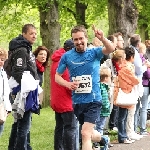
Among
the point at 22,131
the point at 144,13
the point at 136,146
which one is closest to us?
the point at 22,131

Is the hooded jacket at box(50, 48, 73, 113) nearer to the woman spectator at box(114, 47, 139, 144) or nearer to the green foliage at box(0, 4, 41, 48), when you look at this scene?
the woman spectator at box(114, 47, 139, 144)

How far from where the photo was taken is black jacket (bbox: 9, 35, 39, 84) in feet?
27.1

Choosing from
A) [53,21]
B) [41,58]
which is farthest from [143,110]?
[53,21]

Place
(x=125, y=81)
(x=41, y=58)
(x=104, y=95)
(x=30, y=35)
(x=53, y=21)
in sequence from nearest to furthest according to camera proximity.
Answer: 1. (x=30, y=35)
2. (x=41, y=58)
3. (x=104, y=95)
4. (x=125, y=81)
5. (x=53, y=21)

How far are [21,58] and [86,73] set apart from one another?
1068mm

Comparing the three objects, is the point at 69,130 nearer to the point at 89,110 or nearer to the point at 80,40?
the point at 89,110

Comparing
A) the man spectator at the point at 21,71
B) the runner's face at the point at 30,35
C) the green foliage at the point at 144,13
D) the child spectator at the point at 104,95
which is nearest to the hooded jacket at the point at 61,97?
the man spectator at the point at 21,71

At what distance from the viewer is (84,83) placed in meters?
7.82

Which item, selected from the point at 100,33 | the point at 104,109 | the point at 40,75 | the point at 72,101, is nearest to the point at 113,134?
the point at 104,109

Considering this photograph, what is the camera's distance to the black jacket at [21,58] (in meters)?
8.25

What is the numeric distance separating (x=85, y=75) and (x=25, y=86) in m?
1.00

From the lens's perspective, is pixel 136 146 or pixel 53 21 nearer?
A: pixel 136 146

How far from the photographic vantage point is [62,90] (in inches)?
345

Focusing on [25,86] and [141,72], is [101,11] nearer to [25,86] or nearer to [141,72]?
[141,72]
